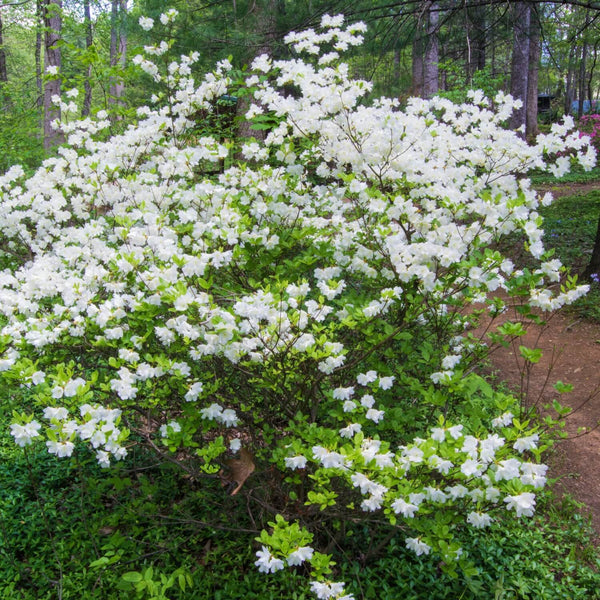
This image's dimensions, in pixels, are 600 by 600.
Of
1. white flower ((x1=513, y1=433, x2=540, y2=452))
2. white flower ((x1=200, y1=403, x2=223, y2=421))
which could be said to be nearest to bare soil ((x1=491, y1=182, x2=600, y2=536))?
white flower ((x1=513, y1=433, x2=540, y2=452))

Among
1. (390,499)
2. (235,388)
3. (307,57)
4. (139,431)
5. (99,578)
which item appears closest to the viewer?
(390,499)

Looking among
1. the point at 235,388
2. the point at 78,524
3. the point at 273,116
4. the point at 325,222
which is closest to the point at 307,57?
the point at 273,116

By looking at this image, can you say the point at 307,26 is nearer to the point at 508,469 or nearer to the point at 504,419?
the point at 504,419

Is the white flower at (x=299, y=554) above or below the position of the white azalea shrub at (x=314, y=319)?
below

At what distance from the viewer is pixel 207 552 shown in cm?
298

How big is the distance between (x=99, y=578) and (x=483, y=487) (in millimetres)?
2059

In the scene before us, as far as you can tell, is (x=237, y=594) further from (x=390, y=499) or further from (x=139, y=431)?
(x=390, y=499)

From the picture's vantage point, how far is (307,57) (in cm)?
572

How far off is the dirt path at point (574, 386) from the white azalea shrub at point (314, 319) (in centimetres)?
98

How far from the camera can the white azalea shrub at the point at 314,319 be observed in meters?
2.03

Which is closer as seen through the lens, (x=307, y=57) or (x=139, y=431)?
(x=139, y=431)

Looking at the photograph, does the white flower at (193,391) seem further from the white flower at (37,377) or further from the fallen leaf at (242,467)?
the white flower at (37,377)

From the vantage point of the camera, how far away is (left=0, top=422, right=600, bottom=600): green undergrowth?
2.73m

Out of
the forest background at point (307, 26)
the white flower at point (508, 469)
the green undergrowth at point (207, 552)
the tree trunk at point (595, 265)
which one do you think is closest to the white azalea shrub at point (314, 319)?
the white flower at point (508, 469)
